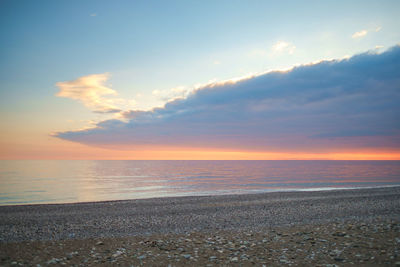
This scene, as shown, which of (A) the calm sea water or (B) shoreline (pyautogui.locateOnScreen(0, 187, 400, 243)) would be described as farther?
(A) the calm sea water

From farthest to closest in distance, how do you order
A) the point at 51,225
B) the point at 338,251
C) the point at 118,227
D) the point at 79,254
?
the point at 51,225 < the point at 118,227 < the point at 79,254 < the point at 338,251

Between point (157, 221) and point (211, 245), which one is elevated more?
point (211, 245)

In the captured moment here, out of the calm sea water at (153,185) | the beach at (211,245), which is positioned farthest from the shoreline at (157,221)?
the calm sea water at (153,185)

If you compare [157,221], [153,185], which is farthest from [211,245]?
[153,185]

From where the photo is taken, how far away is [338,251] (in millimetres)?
9734

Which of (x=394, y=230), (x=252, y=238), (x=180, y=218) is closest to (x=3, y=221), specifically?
(x=180, y=218)

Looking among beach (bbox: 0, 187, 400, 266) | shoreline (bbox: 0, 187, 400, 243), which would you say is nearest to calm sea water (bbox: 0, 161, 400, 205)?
shoreline (bbox: 0, 187, 400, 243)

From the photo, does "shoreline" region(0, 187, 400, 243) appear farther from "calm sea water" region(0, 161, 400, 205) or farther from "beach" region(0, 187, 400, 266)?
"calm sea water" region(0, 161, 400, 205)

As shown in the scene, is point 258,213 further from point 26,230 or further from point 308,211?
point 26,230

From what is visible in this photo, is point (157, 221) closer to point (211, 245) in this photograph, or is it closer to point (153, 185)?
point (211, 245)

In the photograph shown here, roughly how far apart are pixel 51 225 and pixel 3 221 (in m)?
5.83

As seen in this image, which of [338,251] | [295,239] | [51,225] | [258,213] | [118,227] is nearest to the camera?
[338,251]

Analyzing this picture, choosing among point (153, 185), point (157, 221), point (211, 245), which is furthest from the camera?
point (153, 185)

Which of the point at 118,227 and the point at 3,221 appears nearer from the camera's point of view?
the point at 118,227
